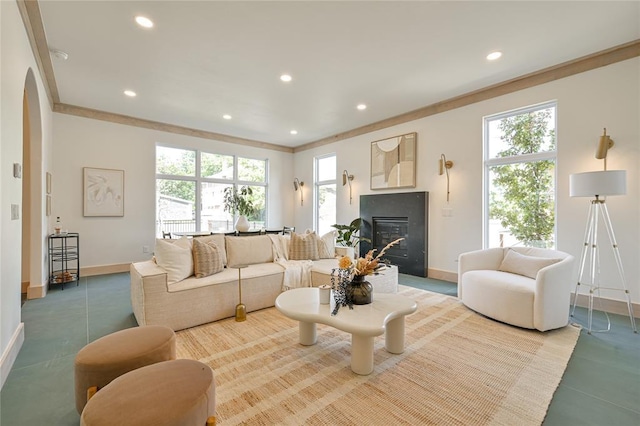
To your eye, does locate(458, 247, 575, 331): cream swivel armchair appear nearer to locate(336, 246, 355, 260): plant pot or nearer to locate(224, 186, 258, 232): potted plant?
locate(336, 246, 355, 260): plant pot

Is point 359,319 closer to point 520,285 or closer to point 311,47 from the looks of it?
point 520,285

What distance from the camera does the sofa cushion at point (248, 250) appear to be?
146 inches

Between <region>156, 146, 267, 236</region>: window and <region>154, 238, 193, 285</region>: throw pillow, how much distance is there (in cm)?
326

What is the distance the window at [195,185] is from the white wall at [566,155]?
4224 mm

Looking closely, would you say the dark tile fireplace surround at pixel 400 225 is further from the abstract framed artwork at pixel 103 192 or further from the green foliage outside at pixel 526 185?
the abstract framed artwork at pixel 103 192

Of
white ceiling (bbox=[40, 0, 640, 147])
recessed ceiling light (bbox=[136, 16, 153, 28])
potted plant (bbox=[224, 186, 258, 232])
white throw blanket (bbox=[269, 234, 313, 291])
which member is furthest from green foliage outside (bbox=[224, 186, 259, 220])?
recessed ceiling light (bbox=[136, 16, 153, 28])

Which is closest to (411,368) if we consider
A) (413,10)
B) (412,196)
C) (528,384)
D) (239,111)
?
(528,384)

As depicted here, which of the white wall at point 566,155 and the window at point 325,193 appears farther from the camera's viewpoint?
the window at point 325,193

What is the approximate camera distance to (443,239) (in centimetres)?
489

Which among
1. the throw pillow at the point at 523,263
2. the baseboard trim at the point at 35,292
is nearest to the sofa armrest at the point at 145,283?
the baseboard trim at the point at 35,292

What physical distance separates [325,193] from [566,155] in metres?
4.81

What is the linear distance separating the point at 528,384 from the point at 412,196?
3.64 metres

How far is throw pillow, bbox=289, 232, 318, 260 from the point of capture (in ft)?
13.7

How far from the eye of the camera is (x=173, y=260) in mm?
2982
